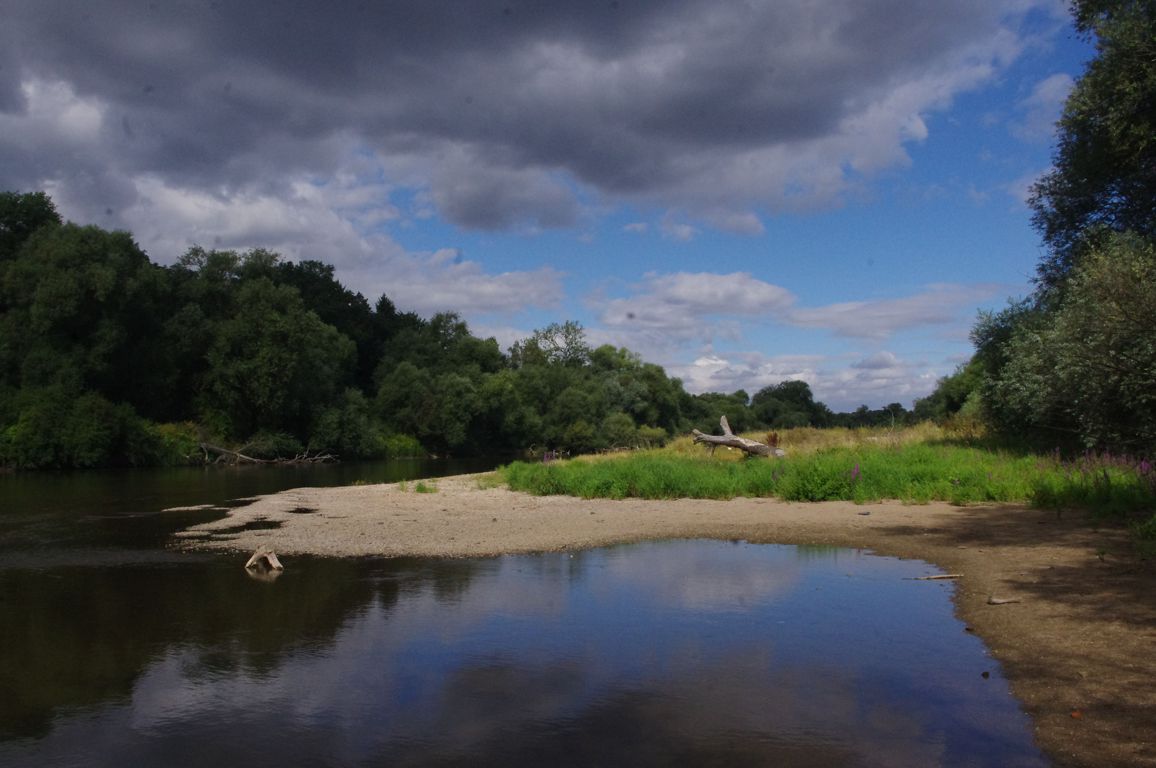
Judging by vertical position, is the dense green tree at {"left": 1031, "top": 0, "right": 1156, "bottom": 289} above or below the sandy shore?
above

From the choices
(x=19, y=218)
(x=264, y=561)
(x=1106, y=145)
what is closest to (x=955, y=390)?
(x=1106, y=145)

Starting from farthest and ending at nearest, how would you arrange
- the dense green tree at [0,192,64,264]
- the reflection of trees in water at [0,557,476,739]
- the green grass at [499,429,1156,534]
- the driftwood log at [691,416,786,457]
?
1. the dense green tree at [0,192,64,264]
2. the driftwood log at [691,416,786,457]
3. the green grass at [499,429,1156,534]
4. the reflection of trees in water at [0,557,476,739]

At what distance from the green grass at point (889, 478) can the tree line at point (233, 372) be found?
3619cm

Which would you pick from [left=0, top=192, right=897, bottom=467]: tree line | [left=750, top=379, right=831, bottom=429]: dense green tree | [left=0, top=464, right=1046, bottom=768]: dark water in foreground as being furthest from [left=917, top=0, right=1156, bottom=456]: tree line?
[left=750, top=379, right=831, bottom=429]: dense green tree

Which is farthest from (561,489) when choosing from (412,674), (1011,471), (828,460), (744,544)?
(412,674)

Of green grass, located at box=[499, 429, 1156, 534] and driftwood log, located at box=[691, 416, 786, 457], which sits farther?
driftwood log, located at box=[691, 416, 786, 457]

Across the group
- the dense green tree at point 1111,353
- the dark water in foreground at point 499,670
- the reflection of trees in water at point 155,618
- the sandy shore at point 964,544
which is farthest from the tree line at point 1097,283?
the reflection of trees in water at point 155,618

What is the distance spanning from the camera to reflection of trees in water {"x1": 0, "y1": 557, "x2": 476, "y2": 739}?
7969 mm

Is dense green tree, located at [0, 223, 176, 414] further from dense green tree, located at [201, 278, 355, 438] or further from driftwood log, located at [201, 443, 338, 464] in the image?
dense green tree, located at [201, 278, 355, 438]

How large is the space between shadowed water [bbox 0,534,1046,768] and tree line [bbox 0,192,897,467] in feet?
145

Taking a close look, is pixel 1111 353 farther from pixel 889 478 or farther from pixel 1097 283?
pixel 889 478

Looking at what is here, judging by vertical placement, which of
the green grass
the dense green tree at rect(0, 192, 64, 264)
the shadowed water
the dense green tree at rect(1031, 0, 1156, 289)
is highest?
the dense green tree at rect(0, 192, 64, 264)

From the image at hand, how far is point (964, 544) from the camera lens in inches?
582

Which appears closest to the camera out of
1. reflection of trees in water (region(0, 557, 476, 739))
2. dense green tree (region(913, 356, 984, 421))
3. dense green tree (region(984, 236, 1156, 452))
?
reflection of trees in water (region(0, 557, 476, 739))
